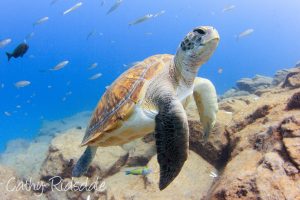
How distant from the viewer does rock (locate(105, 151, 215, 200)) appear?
152 inches

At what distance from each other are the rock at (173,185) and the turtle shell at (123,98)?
3.14 feet

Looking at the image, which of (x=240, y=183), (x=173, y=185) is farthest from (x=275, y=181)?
(x=173, y=185)

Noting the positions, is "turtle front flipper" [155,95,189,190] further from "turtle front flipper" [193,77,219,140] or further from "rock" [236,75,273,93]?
"rock" [236,75,273,93]

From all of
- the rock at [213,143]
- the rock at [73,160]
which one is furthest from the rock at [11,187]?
the rock at [213,143]

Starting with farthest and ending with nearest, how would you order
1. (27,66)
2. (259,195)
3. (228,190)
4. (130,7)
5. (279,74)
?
(130,7) → (27,66) → (279,74) → (228,190) → (259,195)

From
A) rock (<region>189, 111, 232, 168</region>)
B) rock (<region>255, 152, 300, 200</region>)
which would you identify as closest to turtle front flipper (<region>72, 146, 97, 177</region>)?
rock (<region>189, 111, 232, 168</region>)

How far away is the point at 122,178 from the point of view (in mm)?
4844

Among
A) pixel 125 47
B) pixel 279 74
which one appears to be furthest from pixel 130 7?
pixel 279 74

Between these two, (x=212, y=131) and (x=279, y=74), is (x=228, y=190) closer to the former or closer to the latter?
(x=212, y=131)

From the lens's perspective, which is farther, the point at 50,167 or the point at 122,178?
the point at 50,167

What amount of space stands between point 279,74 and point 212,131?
27.1 feet

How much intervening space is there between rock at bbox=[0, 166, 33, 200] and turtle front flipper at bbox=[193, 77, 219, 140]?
394 cm

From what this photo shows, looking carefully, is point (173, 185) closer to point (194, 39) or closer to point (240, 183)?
point (240, 183)

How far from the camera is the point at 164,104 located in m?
3.12
